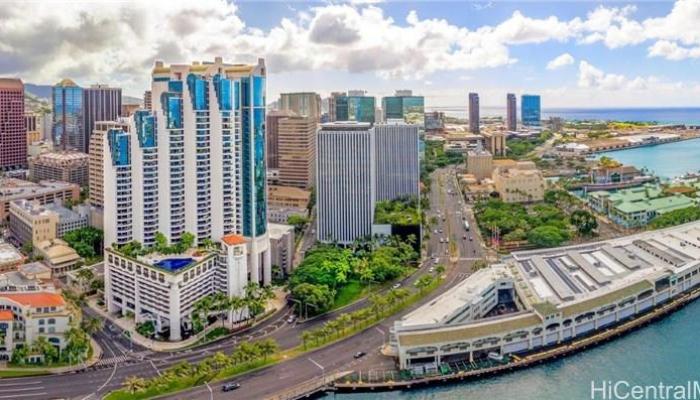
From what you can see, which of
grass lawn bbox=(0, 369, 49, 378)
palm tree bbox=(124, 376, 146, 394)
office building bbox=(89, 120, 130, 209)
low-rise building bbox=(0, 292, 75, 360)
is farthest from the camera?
office building bbox=(89, 120, 130, 209)

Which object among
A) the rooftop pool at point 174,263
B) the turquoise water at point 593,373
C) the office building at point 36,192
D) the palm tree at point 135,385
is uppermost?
the office building at point 36,192

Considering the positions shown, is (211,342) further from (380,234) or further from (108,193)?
(380,234)

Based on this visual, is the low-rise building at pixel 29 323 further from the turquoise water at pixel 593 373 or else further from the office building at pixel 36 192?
the office building at pixel 36 192

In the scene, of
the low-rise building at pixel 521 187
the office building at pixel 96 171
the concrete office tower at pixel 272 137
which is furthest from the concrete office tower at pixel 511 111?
the office building at pixel 96 171

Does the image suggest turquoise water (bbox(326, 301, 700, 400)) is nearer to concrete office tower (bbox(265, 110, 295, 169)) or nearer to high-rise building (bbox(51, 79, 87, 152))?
concrete office tower (bbox(265, 110, 295, 169))

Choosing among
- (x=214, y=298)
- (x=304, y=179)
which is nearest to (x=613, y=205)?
(x=304, y=179)

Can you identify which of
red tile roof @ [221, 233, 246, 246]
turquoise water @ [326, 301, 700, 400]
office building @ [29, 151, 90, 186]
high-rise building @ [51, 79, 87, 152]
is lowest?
turquoise water @ [326, 301, 700, 400]

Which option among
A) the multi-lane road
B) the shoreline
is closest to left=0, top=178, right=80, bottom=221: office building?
the multi-lane road
